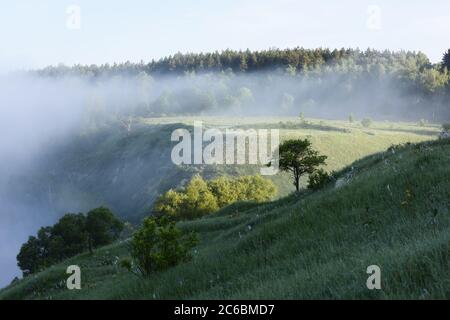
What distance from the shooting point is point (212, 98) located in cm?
16475

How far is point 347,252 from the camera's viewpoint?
29.8 ft

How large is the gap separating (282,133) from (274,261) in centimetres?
9147

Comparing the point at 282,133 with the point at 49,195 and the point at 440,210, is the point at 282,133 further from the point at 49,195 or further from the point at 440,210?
the point at 440,210

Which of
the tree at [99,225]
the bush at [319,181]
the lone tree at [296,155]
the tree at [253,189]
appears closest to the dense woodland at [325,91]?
the tree at [253,189]

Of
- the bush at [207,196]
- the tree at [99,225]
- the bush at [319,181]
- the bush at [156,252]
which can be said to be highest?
the bush at [319,181]

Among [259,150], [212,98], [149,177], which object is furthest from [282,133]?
[212,98]

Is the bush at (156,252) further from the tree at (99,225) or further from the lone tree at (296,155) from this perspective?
the tree at (99,225)

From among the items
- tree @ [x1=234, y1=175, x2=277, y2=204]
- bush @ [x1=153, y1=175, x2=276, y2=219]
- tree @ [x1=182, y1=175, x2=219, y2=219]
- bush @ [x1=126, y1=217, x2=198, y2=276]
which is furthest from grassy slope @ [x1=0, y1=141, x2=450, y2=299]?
tree @ [x1=234, y1=175, x2=277, y2=204]

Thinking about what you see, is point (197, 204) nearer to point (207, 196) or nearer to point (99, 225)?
point (207, 196)

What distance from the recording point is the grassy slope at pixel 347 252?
22.0 feet

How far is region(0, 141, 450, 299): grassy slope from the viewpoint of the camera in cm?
670

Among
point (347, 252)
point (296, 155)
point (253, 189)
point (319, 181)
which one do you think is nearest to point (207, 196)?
point (253, 189)

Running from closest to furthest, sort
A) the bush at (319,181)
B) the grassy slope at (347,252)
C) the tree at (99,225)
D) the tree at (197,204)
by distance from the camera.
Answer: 1. the grassy slope at (347,252)
2. the bush at (319,181)
3. the tree at (99,225)
4. the tree at (197,204)
